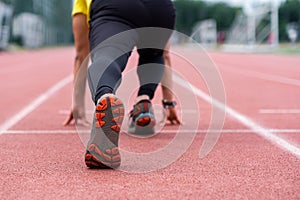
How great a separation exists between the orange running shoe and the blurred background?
2537 cm

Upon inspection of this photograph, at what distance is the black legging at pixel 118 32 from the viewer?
366 cm

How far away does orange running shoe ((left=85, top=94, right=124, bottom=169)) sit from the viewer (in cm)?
333

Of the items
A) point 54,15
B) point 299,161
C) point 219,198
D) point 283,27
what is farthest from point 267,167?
point 54,15

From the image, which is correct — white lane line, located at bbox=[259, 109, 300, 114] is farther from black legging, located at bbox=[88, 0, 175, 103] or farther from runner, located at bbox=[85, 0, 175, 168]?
black legging, located at bbox=[88, 0, 175, 103]

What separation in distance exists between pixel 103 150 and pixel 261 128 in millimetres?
2666

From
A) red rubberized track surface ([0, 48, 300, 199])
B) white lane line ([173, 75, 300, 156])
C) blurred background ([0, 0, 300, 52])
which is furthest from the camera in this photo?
blurred background ([0, 0, 300, 52])

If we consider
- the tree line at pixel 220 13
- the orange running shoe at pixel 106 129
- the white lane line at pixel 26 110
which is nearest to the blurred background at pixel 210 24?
the tree line at pixel 220 13

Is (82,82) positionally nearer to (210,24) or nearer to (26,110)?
(26,110)

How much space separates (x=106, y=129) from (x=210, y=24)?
272 feet

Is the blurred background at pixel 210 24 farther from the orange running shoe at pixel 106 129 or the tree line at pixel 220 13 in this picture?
the orange running shoe at pixel 106 129

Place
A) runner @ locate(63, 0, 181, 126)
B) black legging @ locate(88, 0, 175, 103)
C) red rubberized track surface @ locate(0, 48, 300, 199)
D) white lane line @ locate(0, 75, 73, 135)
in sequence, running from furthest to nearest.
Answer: white lane line @ locate(0, 75, 73, 135)
runner @ locate(63, 0, 181, 126)
black legging @ locate(88, 0, 175, 103)
red rubberized track surface @ locate(0, 48, 300, 199)

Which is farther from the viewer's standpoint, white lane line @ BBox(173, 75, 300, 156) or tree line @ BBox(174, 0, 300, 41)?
tree line @ BBox(174, 0, 300, 41)

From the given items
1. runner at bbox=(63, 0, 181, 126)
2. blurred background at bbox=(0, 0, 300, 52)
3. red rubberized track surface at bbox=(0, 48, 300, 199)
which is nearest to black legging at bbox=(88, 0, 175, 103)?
red rubberized track surface at bbox=(0, 48, 300, 199)

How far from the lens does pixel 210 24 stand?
8500cm
